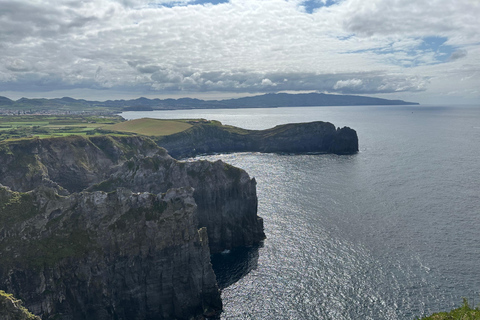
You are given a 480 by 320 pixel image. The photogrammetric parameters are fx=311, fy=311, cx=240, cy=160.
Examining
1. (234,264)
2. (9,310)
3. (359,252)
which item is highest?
(9,310)

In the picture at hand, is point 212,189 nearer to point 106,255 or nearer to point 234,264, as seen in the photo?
point 234,264

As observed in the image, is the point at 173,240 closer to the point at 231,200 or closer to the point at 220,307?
the point at 220,307

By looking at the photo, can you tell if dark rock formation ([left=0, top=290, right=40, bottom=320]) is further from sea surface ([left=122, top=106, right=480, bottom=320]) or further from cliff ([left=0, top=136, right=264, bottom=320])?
sea surface ([left=122, top=106, right=480, bottom=320])

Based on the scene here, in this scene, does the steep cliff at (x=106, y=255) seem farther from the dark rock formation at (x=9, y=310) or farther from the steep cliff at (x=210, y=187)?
the steep cliff at (x=210, y=187)

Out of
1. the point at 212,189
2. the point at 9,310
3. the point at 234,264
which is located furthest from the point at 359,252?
the point at 9,310

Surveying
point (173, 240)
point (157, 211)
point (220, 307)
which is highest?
point (157, 211)

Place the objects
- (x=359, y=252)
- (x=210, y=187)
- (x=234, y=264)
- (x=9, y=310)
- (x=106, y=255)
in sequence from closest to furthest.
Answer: (x=9, y=310) → (x=106, y=255) → (x=234, y=264) → (x=359, y=252) → (x=210, y=187)

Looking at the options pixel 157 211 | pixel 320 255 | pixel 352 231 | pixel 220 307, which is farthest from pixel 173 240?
pixel 352 231

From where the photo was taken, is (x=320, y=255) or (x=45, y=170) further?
(x=45, y=170)
